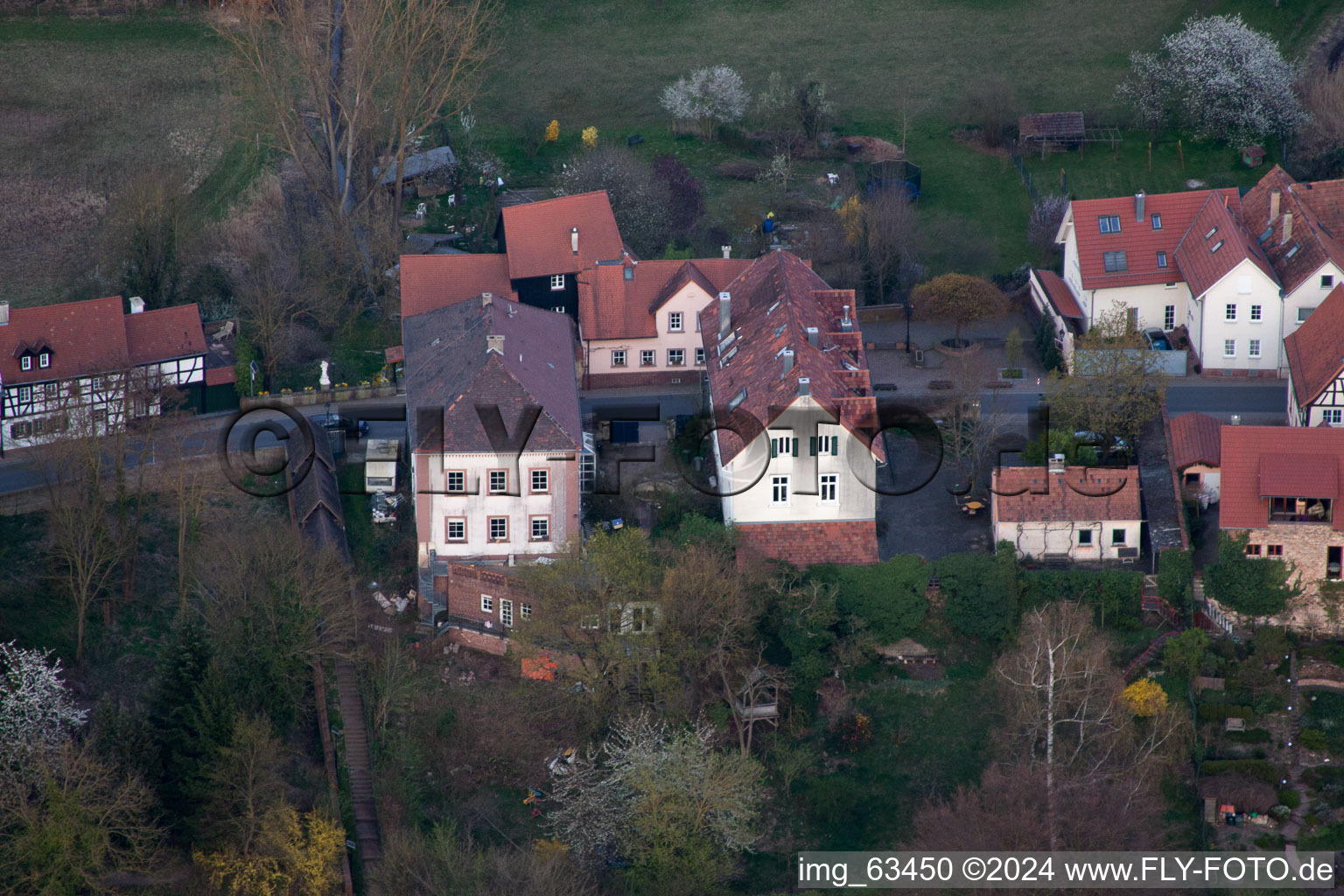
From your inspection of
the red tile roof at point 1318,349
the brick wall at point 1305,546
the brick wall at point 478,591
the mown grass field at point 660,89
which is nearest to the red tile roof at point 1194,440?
the red tile roof at point 1318,349

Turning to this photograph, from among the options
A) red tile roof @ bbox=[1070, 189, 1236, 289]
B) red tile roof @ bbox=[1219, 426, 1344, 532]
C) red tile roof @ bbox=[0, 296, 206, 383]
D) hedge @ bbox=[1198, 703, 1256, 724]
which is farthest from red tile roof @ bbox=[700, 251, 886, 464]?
red tile roof @ bbox=[0, 296, 206, 383]

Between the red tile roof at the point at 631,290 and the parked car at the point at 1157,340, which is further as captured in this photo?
the red tile roof at the point at 631,290

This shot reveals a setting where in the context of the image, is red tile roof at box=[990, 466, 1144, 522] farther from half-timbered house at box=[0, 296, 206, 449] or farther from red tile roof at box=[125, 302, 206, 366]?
red tile roof at box=[125, 302, 206, 366]

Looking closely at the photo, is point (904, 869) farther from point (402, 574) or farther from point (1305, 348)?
point (1305, 348)

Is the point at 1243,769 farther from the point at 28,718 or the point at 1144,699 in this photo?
the point at 28,718

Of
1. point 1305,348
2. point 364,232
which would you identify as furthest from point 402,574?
point 1305,348

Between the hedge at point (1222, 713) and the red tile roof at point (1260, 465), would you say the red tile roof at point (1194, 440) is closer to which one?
the red tile roof at point (1260, 465)
